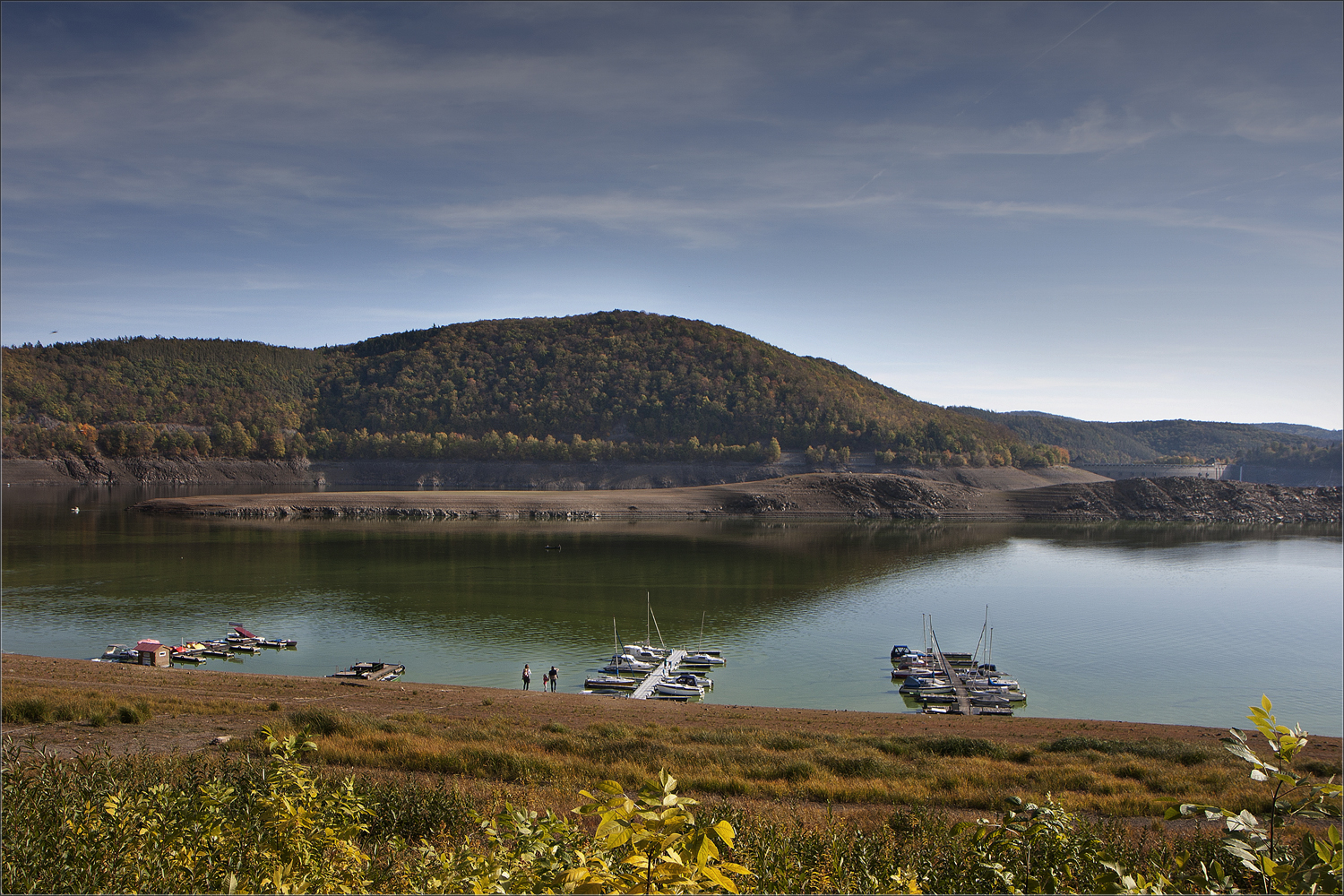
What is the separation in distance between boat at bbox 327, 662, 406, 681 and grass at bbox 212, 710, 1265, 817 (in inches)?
402

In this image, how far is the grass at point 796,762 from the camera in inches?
500

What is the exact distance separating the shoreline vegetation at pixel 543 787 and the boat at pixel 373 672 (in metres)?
3.34

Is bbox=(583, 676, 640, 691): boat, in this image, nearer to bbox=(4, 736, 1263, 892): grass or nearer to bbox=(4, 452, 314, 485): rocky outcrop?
bbox=(4, 736, 1263, 892): grass

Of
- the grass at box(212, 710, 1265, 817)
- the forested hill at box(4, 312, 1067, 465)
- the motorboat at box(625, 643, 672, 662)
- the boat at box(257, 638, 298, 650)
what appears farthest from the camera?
the forested hill at box(4, 312, 1067, 465)

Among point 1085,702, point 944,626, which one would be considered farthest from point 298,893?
point 944,626

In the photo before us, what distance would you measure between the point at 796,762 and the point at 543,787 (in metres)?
5.09

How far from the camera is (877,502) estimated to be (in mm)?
104125

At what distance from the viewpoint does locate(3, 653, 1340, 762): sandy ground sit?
20109mm

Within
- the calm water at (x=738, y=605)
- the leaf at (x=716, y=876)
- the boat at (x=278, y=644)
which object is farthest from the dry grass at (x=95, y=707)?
the leaf at (x=716, y=876)

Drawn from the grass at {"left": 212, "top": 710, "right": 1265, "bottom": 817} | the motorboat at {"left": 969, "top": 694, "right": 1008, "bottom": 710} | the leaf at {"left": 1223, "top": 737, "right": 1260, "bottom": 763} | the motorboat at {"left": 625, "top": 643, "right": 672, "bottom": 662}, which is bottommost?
the motorboat at {"left": 969, "top": 694, "right": 1008, "bottom": 710}

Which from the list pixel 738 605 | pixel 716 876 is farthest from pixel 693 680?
pixel 716 876

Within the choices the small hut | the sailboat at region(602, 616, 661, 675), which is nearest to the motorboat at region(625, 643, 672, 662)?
the sailboat at region(602, 616, 661, 675)

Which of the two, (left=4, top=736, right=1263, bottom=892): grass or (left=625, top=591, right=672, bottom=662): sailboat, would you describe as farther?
(left=625, top=591, right=672, bottom=662): sailboat

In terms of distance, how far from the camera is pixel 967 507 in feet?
346
